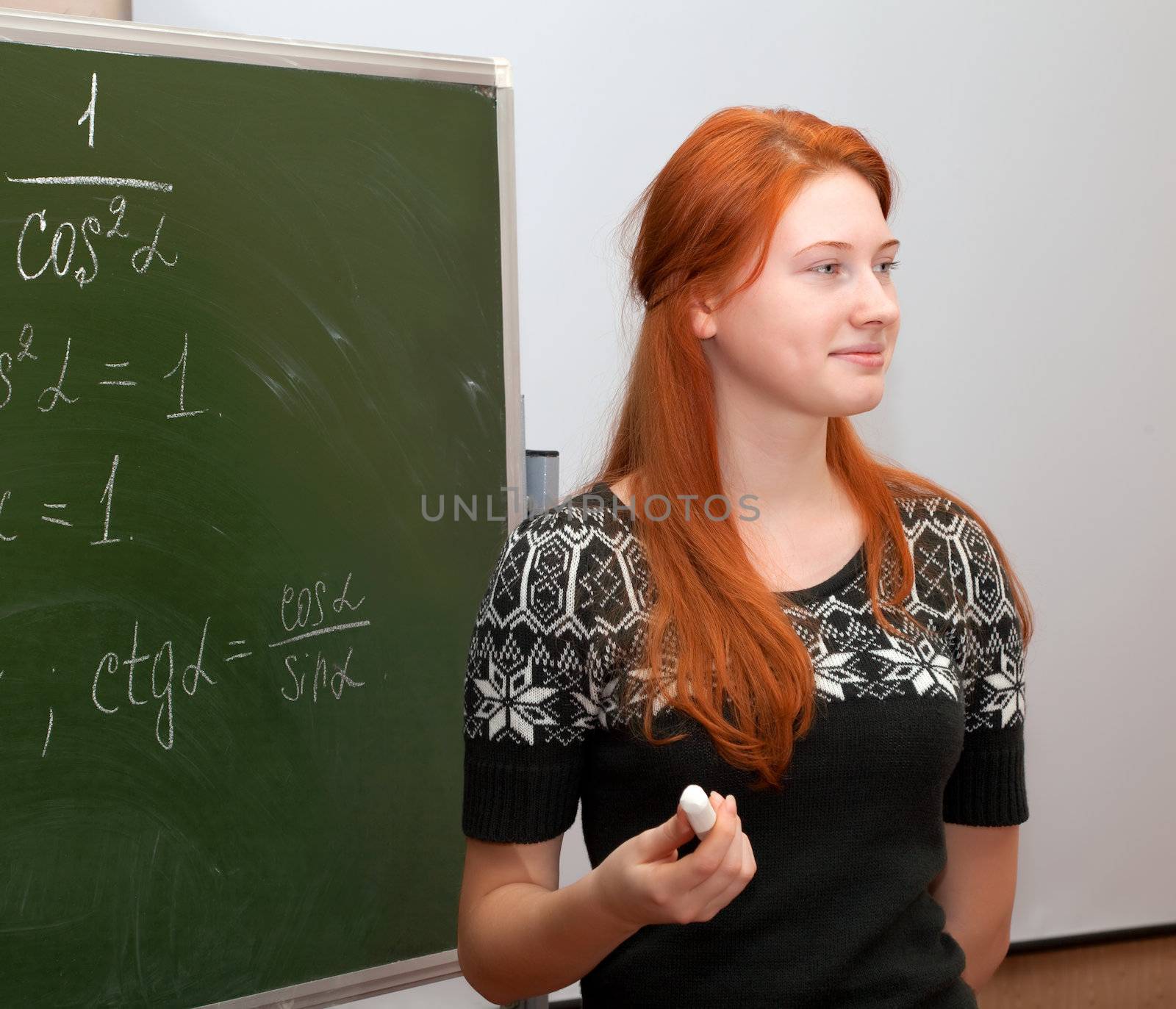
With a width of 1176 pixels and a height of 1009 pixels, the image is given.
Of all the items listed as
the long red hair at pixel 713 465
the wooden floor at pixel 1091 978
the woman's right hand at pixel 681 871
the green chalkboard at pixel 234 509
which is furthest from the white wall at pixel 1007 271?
the woman's right hand at pixel 681 871

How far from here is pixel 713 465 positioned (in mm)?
1153

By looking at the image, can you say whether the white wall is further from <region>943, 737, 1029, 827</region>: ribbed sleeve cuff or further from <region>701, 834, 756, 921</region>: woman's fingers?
<region>701, 834, 756, 921</region>: woman's fingers

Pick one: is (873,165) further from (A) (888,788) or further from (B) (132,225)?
(B) (132,225)

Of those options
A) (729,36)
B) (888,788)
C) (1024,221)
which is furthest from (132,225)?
(1024,221)

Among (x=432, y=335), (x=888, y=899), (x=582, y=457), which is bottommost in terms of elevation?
(x=888, y=899)

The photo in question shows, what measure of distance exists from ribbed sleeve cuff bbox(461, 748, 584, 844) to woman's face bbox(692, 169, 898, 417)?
391mm

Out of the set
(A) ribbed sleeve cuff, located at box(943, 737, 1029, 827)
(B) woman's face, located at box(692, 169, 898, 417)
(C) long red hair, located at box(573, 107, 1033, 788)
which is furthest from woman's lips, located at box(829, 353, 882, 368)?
(A) ribbed sleeve cuff, located at box(943, 737, 1029, 827)

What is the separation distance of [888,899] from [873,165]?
26.1 inches

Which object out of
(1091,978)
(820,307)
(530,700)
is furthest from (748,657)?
(1091,978)

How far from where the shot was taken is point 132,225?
51.8 inches

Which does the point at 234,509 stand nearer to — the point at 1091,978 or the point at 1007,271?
the point at 1007,271

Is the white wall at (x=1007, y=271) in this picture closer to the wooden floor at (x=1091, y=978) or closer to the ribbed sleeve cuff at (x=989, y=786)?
the wooden floor at (x=1091, y=978)

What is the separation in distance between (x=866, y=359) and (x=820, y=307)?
0.20 ft

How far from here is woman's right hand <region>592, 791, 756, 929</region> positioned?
818 millimetres
